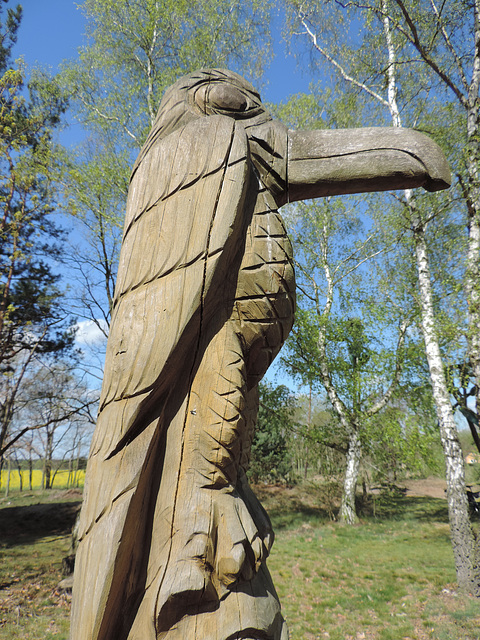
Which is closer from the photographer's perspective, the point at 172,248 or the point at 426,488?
the point at 172,248

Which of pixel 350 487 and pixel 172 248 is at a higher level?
pixel 172 248

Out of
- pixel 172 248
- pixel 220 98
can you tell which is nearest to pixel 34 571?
Result: pixel 172 248

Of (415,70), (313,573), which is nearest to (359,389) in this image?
(313,573)

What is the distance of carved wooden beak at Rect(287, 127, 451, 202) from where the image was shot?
130 cm

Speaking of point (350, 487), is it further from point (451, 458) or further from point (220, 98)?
point (220, 98)

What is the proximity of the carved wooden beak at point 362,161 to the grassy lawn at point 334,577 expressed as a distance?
18.0ft

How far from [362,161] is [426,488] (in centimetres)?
2140

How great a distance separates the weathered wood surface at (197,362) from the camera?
3.33ft

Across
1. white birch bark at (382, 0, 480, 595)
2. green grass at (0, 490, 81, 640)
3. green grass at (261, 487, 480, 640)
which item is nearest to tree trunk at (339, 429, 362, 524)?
green grass at (261, 487, 480, 640)

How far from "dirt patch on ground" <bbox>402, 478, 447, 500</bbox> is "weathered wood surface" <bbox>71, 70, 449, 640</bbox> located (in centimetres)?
1790

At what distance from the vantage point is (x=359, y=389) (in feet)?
30.5

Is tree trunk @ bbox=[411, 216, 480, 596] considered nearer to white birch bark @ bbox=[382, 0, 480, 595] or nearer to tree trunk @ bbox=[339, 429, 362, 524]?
white birch bark @ bbox=[382, 0, 480, 595]

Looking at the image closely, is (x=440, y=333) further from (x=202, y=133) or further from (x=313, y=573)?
(x=202, y=133)

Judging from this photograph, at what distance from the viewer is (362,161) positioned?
1.34m
